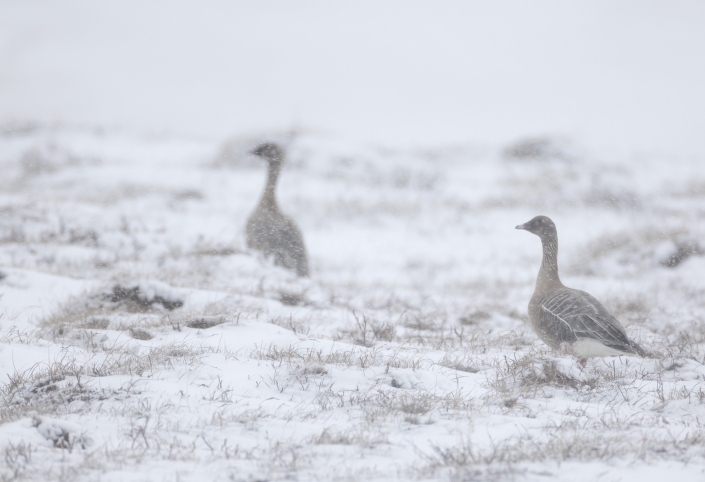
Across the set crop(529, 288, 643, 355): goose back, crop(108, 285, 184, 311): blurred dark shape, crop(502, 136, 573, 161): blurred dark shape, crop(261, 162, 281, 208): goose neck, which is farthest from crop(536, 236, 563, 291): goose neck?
crop(502, 136, 573, 161): blurred dark shape

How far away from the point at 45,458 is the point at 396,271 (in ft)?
37.2

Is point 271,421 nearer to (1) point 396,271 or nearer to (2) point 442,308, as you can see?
(2) point 442,308

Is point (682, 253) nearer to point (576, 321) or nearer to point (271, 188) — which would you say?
point (271, 188)

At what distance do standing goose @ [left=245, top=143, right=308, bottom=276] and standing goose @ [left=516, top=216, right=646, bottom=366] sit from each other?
517cm

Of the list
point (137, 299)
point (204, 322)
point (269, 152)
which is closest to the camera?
point (204, 322)

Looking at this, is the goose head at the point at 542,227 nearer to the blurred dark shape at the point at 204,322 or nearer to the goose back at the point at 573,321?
the goose back at the point at 573,321

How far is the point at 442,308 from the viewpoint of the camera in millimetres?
7996

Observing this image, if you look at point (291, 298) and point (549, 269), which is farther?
point (291, 298)

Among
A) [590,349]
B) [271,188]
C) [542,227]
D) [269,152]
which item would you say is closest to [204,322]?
[590,349]

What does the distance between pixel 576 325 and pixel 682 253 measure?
38.7 feet

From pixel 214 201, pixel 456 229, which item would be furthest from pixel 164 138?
pixel 456 229

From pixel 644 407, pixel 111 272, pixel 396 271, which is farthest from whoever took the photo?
pixel 396 271

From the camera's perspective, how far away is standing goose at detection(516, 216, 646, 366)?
4.18m

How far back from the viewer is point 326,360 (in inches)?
159
